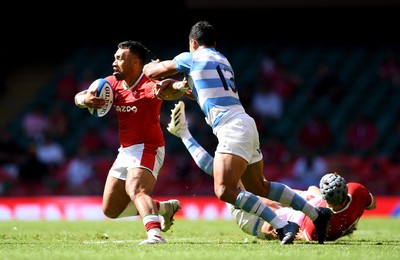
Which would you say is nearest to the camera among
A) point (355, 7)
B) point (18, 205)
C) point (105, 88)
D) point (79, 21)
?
point (105, 88)

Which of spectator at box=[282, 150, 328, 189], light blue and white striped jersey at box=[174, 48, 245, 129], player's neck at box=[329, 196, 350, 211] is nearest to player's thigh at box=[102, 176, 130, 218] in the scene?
light blue and white striped jersey at box=[174, 48, 245, 129]

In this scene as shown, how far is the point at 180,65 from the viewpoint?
922 centimetres

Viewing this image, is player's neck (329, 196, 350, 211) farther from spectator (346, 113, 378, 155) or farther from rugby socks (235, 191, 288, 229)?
spectator (346, 113, 378, 155)

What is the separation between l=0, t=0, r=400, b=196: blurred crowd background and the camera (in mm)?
19062

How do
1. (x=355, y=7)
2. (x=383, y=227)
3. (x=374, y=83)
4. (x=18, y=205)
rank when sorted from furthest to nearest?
(x=355, y=7), (x=374, y=83), (x=18, y=205), (x=383, y=227)

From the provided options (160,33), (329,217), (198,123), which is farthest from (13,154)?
(329,217)

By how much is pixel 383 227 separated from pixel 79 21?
14.1 m

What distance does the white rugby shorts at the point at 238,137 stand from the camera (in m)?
8.98

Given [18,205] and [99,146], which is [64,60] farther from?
[18,205]

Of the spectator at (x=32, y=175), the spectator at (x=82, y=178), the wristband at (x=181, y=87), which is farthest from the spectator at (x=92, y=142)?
the wristband at (x=181, y=87)

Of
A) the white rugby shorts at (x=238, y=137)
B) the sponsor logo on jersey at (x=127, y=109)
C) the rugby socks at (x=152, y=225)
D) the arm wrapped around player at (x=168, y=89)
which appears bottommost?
the rugby socks at (x=152, y=225)

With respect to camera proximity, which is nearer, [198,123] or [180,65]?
[180,65]

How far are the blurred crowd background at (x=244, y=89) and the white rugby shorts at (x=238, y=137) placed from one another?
919 cm

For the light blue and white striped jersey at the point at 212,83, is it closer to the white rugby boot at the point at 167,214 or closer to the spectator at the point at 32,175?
the white rugby boot at the point at 167,214
